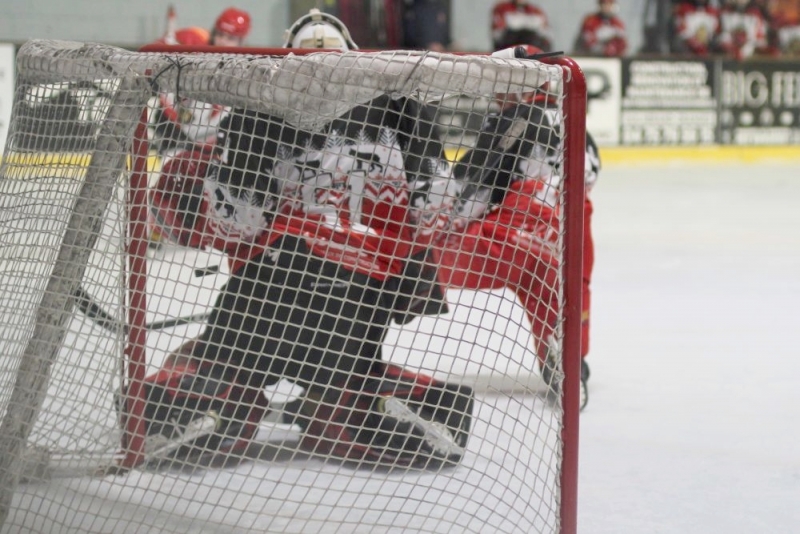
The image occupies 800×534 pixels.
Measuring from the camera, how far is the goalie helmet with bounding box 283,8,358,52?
6.97 ft

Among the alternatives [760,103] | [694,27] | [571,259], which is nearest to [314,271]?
[571,259]

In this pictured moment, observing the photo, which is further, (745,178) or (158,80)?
(745,178)

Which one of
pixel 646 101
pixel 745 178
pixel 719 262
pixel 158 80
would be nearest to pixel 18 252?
pixel 158 80

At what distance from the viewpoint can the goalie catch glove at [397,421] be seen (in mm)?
1750

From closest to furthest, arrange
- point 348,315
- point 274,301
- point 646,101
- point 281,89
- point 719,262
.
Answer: point 281,89
point 274,301
point 348,315
point 719,262
point 646,101

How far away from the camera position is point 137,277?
163cm

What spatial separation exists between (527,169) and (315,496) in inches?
24.4

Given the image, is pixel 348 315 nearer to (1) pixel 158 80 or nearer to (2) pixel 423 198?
(2) pixel 423 198

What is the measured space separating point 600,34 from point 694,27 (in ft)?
3.11

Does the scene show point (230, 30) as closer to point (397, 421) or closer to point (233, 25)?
point (233, 25)

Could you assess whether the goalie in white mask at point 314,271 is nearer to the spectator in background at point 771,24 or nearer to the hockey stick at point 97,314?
the hockey stick at point 97,314

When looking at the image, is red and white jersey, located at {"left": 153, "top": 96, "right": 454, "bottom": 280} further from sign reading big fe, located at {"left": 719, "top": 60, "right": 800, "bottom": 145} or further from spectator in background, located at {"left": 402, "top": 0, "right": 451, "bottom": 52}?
sign reading big fe, located at {"left": 719, "top": 60, "right": 800, "bottom": 145}

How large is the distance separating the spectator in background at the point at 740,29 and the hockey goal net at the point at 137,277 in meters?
9.05

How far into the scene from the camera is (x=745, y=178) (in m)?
7.63
